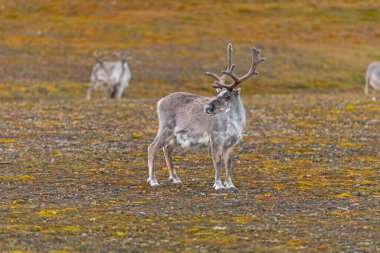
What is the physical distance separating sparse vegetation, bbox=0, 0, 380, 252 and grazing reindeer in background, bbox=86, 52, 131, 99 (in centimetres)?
77

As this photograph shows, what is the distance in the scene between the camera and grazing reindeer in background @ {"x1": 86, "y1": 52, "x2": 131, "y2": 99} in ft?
135

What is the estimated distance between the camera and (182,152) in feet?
70.2

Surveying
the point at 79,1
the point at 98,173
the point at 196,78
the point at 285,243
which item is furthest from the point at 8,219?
the point at 79,1

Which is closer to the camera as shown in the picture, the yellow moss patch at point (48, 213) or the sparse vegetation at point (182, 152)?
the sparse vegetation at point (182, 152)

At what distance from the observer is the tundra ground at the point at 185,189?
11.6 m

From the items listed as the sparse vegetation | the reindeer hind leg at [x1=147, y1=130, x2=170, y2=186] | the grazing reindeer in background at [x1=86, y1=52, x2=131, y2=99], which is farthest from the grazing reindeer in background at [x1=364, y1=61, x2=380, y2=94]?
the reindeer hind leg at [x1=147, y1=130, x2=170, y2=186]

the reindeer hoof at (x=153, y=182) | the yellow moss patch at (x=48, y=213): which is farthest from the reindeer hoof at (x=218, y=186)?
the yellow moss patch at (x=48, y=213)

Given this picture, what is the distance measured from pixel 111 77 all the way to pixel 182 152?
20654 millimetres

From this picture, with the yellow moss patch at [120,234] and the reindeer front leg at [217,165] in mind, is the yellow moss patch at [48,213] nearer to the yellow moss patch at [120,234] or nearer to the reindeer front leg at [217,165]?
the yellow moss patch at [120,234]

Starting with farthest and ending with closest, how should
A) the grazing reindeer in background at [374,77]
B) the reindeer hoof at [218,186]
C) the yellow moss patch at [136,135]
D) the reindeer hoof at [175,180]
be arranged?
the grazing reindeer in background at [374,77] → the yellow moss patch at [136,135] → the reindeer hoof at [175,180] → the reindeer hoof at [218,186]

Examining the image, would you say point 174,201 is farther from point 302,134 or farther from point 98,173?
point 302,134

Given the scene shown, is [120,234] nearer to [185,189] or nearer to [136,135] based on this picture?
[185,189]

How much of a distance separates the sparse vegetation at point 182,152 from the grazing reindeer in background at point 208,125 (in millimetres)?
634

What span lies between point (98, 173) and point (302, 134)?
8598mm
